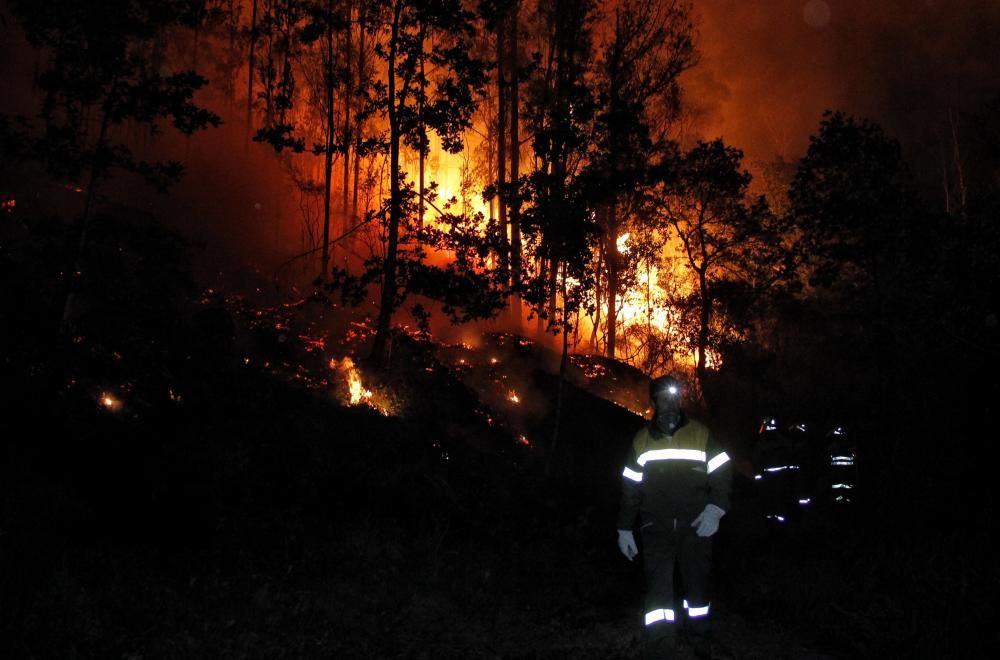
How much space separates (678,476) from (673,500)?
0.18 metres

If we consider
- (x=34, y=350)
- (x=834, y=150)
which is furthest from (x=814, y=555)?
(x=834, y=150)

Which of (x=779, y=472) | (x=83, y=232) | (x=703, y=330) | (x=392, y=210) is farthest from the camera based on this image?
(x=703, y=330)

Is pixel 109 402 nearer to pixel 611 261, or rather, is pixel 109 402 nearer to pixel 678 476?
pixel 678 476

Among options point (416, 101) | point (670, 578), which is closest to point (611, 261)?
point (416, 101)

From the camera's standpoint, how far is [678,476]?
5.33m

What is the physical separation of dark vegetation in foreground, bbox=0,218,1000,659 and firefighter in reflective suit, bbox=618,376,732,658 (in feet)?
2.90

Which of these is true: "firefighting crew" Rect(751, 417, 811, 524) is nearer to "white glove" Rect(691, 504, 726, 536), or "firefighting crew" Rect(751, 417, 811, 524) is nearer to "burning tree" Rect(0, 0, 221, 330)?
"white glove" Rect(691, 504, 726, 536)

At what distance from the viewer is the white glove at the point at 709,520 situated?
17.0 ft

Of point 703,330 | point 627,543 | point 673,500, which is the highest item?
point 703,330

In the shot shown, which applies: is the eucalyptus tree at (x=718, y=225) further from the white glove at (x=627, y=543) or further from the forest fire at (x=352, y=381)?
the white glove at (x=627, y=543)

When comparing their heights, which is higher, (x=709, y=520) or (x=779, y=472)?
(x=779, y=472)

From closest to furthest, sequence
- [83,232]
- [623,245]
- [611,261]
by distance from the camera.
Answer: [83,232], [611,261], [623,245]

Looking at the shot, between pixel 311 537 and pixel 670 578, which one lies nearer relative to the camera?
pixel 670 578

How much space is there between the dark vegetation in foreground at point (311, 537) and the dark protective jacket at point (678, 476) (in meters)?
1.39
